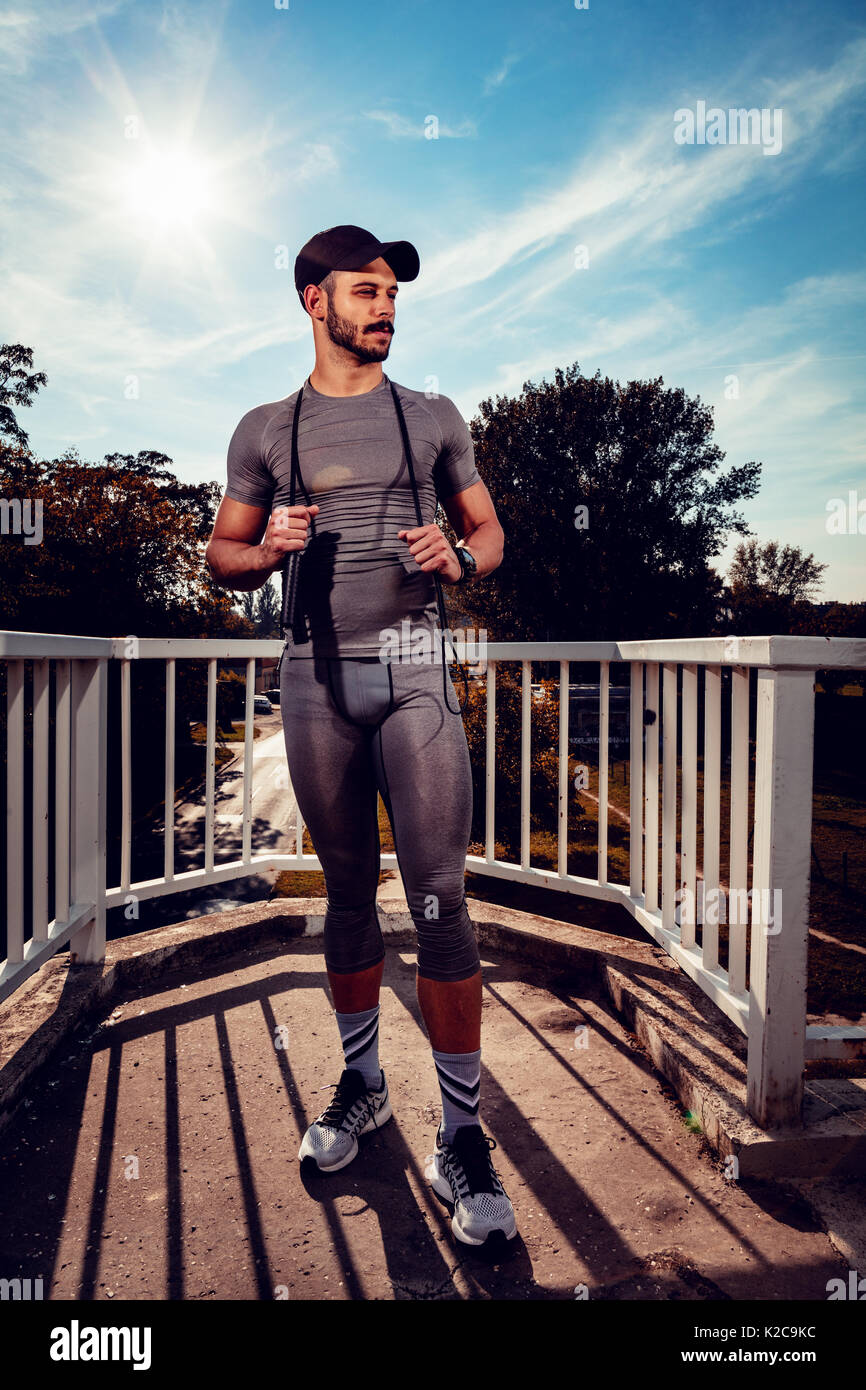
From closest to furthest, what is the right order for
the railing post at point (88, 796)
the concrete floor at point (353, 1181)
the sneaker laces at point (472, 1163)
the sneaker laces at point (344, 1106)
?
the concrete floor at point (353, 1181)
the sneaker laces at point (472, 1163)
the sneaker laces at point (344, 1106)
the railing post at point (88, 796)

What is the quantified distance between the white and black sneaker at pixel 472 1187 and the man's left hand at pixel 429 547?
115 cm

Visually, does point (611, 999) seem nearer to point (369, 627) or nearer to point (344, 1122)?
point (344, 1122)

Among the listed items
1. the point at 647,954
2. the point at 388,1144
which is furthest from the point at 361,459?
the point at 647,954

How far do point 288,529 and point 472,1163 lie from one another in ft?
4.28

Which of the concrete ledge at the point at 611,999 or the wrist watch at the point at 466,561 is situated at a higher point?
the wrist watch at the point at 466,561

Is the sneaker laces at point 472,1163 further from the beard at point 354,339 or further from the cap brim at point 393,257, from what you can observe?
the cap brim at point 393,257

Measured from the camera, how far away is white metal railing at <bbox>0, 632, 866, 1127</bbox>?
5.51 feet

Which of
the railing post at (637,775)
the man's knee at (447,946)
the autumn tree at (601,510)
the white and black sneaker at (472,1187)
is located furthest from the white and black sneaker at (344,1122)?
the autumn tree at (601,510)

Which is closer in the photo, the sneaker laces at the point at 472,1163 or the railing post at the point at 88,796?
the sneaker laces at the point at 472,1163

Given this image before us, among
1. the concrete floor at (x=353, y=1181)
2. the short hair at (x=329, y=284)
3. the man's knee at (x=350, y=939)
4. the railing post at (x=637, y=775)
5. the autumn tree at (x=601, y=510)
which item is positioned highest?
the autumn tree at (x=601, y=510)

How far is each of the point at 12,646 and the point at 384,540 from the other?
0.91 metres

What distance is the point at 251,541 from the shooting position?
189cm

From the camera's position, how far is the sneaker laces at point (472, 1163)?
1.60m
